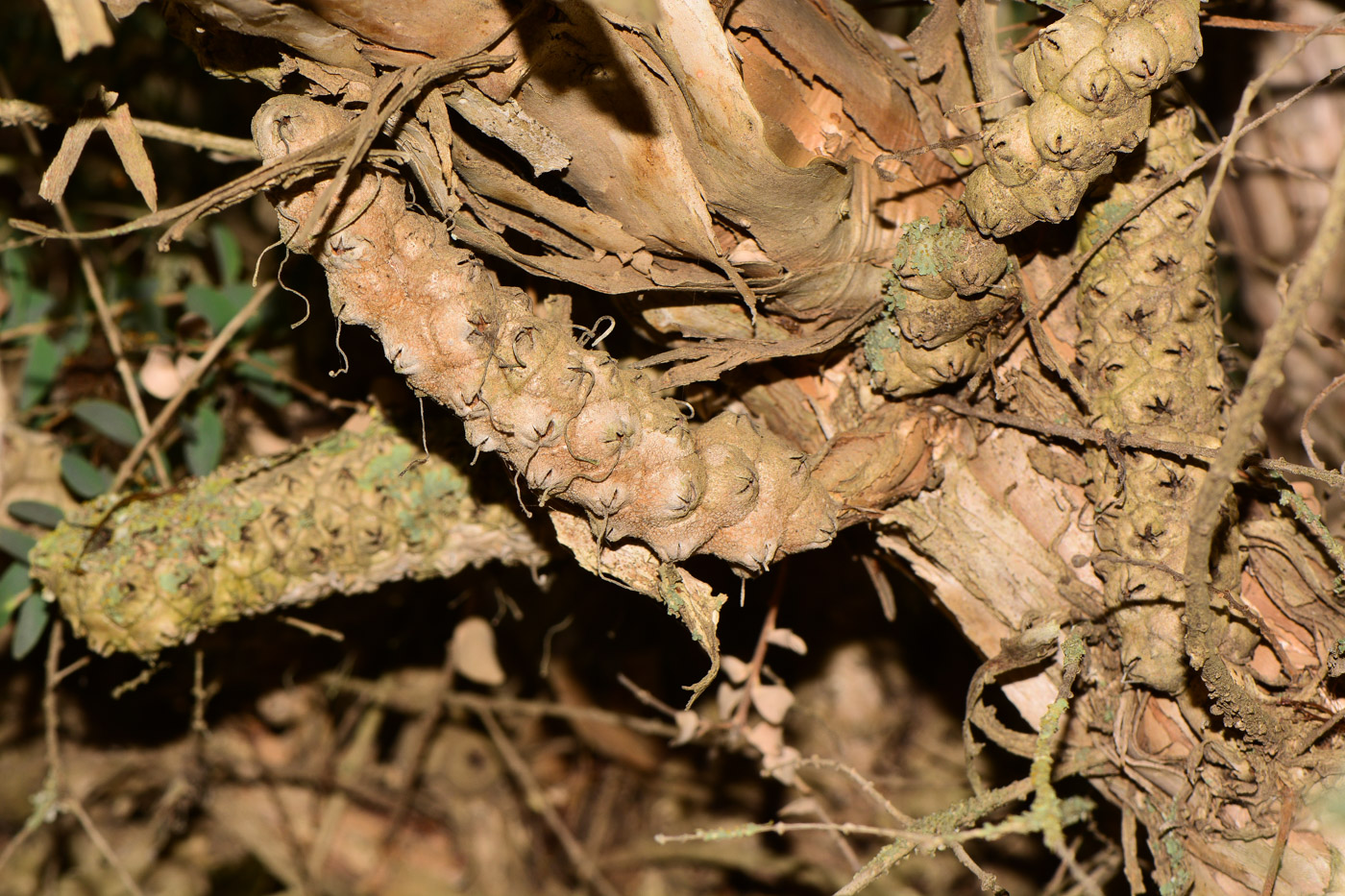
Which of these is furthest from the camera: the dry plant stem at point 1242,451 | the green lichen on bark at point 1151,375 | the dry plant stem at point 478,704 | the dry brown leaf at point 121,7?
the dry plant stem at point 478,704

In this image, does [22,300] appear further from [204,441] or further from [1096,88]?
[1096,88]

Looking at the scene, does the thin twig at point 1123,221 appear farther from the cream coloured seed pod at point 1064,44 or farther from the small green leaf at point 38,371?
the small green leaf at point 38,371

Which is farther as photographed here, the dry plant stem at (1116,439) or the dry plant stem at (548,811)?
the dry plant stem at (548,811)

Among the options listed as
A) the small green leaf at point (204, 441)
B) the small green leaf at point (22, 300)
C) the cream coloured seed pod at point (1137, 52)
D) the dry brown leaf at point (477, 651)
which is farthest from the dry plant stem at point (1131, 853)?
the small green leaf at point (22, 300)

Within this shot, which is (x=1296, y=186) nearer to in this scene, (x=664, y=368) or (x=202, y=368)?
(x=664, y=368)

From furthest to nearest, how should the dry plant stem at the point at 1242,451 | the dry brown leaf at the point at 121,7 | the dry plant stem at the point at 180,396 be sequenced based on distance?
the dry plant stem at the point at 180,396
the dry brown leaf at the point at 121,7
the dry plant stem at the point at 1242,451

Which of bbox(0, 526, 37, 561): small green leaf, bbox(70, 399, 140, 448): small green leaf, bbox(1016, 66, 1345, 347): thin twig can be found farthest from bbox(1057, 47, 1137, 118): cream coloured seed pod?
bbox(0, 526, 37, 561): small green leaf
